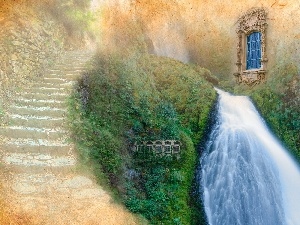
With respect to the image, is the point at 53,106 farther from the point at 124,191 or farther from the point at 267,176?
the point at 267,176

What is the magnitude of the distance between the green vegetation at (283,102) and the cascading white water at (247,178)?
38cm

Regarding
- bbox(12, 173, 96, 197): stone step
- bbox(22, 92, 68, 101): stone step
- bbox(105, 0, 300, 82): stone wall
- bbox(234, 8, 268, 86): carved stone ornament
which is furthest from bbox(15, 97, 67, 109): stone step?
bbox(234, 8, 268, 86): carved stone ornament

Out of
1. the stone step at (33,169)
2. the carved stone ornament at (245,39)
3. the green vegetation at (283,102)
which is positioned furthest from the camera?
the carved stone ornament at (245,39)

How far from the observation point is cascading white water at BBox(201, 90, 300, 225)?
18.2ft

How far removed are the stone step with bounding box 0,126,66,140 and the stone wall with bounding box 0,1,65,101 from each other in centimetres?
72

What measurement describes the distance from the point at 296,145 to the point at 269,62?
2095mm

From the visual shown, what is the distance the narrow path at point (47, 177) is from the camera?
4371 millimetres

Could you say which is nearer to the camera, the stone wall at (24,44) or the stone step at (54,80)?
the stone wall at (24,44)

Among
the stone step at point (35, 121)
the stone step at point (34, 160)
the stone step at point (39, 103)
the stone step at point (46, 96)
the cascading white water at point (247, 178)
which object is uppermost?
the stone step at point (46, 96)

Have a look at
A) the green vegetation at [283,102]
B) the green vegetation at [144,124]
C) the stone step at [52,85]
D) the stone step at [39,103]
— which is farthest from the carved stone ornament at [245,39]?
the stone step at [39,103]

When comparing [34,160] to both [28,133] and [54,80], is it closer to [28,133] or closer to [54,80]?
[28,133]

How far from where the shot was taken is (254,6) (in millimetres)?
7844

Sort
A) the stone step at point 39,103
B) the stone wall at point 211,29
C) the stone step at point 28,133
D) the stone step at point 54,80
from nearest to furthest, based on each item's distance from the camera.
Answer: the stone step at point 28,133
the stone step at point 39,103
the stone step at point 54,80
the stone wall at point 211,29

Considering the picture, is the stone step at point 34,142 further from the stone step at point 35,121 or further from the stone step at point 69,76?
the stone step at point 69,76
